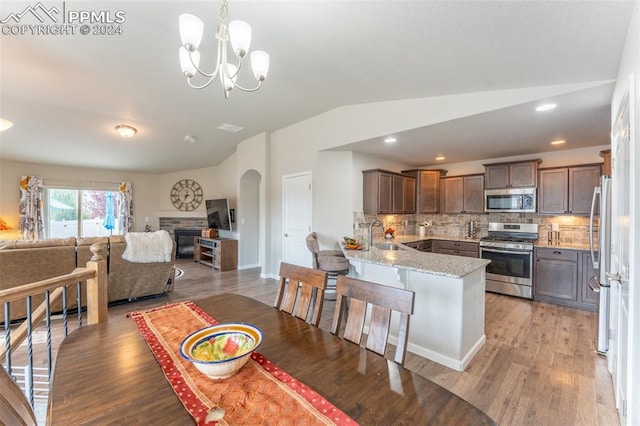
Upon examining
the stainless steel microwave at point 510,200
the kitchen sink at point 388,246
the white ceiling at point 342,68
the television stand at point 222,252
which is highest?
the white ceiling at point 342,68

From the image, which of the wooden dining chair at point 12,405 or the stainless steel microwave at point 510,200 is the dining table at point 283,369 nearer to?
the wooden dining chair at point 12,405

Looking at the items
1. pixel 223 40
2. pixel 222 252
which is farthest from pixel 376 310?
pixel 222 252

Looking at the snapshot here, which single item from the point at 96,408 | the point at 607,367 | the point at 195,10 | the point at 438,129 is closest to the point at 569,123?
the point at 438,129

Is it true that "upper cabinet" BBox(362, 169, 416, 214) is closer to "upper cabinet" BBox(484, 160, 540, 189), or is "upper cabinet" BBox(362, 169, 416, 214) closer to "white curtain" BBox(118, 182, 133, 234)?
"upper cabinet" BBox(484, 160, 540, 189)

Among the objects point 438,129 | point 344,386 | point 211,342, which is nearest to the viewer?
point 344,386

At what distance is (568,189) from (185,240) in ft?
28.1

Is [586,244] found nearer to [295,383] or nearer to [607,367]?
[607,367]

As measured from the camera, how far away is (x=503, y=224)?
16.2ft

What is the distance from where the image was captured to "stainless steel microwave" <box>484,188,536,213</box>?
4.41 metres

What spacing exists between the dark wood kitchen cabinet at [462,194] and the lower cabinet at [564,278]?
1.32 m

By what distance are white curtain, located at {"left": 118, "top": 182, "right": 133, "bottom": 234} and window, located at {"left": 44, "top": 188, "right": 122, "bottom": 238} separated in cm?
16

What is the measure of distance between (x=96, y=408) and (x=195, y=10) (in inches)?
101

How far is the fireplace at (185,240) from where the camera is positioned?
25.6ft

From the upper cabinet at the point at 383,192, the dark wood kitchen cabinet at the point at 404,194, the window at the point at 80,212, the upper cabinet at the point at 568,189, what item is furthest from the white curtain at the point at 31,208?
the upper cabinet at the point at 568,189
